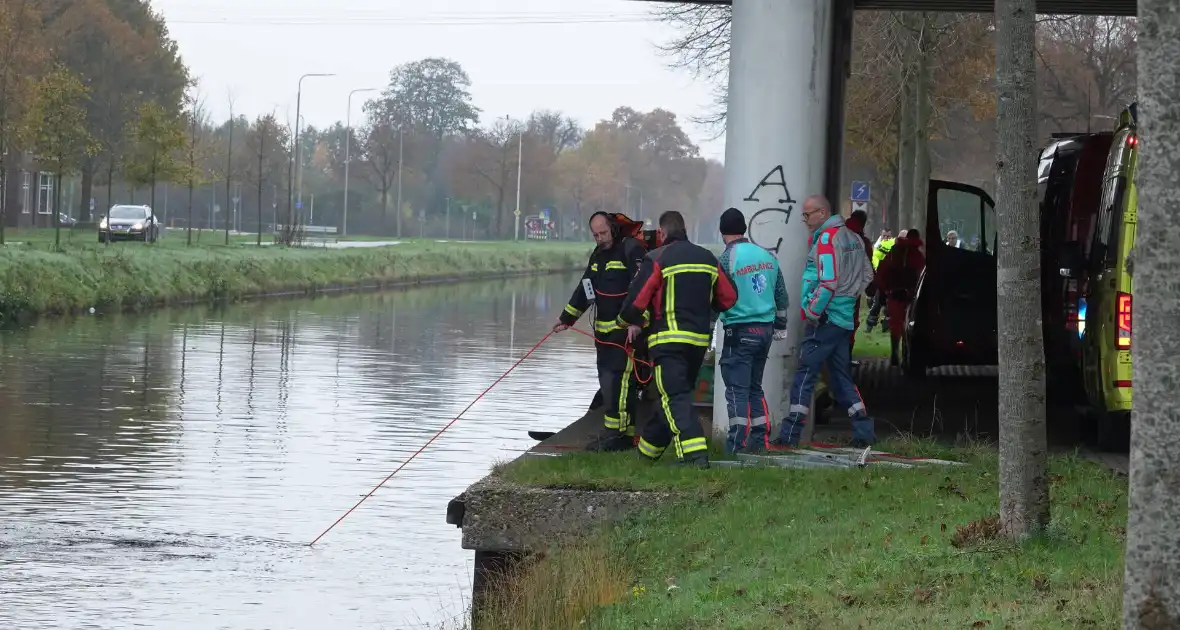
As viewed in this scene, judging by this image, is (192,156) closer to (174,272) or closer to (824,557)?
(174,272)

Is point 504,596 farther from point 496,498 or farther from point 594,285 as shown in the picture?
point 594,285

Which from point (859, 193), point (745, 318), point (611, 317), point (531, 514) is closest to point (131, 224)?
point (859, 193)

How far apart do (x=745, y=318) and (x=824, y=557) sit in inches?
145

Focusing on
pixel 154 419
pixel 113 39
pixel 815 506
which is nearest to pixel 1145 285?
pixel 815 506

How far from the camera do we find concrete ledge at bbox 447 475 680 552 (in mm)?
9781

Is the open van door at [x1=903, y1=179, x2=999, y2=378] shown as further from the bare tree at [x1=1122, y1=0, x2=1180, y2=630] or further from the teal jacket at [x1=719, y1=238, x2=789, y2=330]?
the bare tree at [x1=1122, y1=0, x2=1180, y2=630]

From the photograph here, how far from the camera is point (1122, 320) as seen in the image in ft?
40.7

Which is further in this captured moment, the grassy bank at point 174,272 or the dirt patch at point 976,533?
the grassy bank at point 174,272

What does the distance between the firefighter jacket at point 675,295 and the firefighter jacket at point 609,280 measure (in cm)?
109

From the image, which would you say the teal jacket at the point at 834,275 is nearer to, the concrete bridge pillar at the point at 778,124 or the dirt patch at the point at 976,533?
the concrete bridge pillar at the point at 778,124

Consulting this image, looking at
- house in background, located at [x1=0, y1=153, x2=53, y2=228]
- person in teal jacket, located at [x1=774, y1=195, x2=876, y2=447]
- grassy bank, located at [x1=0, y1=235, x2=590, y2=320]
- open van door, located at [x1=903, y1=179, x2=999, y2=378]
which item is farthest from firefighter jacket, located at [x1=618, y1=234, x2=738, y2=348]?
house in background, located at [x1=0, y1=153, x2=53, y2=228]

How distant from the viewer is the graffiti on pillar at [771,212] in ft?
41.4

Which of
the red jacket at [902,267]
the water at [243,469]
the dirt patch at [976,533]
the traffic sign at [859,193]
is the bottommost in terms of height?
the water at [243,469]

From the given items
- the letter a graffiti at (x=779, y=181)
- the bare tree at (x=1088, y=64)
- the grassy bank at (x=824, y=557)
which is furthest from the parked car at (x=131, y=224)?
the grassy bank at (x=824, y=557)
